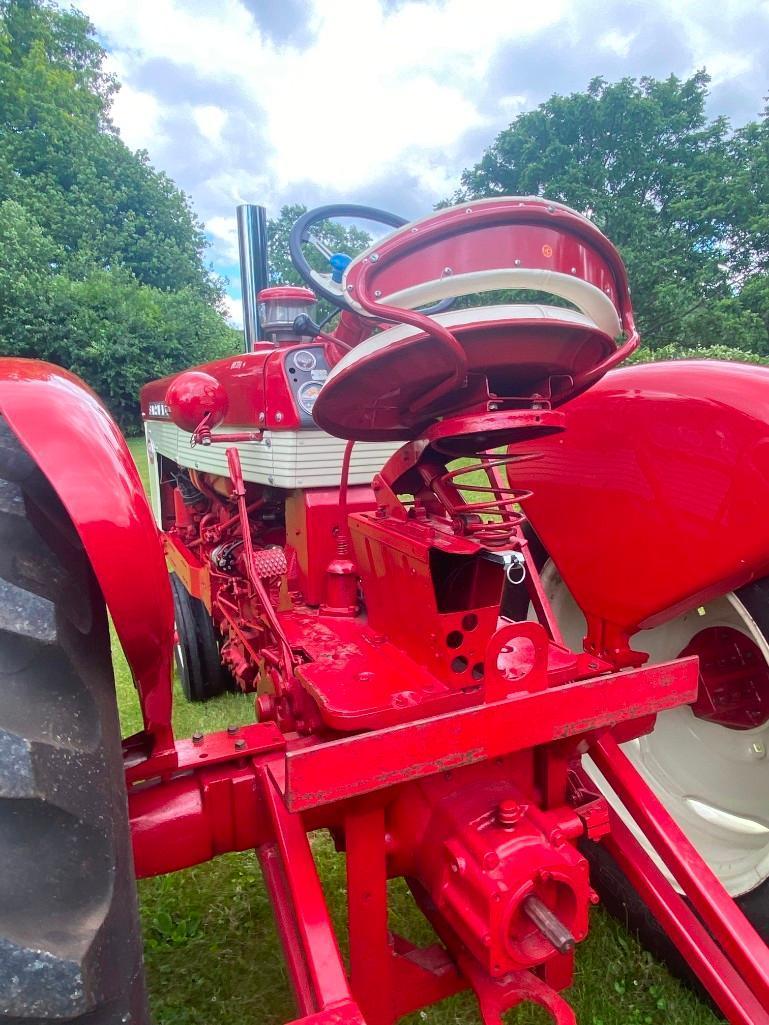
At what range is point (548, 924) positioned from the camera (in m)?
1.04

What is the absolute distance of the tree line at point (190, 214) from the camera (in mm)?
16844

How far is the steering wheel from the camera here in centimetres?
161

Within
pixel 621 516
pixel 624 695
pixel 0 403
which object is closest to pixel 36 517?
pixel 0 403

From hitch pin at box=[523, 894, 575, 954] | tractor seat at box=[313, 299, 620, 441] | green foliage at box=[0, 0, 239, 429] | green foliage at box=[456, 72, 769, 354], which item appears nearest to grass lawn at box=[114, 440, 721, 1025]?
hitch pin at box=[523, 894, 575, 954]

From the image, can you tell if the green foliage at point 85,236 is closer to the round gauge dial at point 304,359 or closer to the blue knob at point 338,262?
the round gauge dial at point 304,359

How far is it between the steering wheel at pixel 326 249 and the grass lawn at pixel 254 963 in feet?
5.63

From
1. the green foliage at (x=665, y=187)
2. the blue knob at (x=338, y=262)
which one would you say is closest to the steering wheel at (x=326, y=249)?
the blue knob at (x=338, y=262)

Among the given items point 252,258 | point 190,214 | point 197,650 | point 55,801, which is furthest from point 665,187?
point 55,801

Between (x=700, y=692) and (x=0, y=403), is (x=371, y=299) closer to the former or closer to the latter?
(x=0, y=403)

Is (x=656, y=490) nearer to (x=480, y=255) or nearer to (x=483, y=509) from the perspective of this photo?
(x=483, y=509)

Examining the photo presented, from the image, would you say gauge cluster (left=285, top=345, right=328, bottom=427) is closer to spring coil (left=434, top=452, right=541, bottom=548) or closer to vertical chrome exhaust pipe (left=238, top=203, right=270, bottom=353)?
spring coil (left=434, top=452, right=541, bottom=548)

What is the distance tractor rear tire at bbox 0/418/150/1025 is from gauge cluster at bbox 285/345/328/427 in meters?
1.16

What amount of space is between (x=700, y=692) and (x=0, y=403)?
5.54 feet

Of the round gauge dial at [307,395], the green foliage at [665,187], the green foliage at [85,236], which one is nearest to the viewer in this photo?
the round gauge dial at [307,395]
